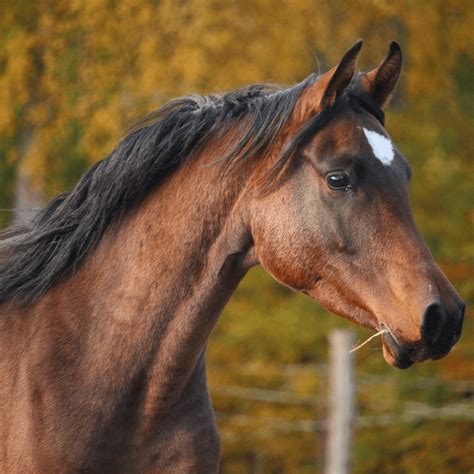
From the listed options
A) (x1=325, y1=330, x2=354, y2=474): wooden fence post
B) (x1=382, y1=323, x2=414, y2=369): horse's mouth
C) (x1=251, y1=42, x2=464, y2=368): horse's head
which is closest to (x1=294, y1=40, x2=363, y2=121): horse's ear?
(x1=251, y1=42, x2=464, y2=368): horse's head

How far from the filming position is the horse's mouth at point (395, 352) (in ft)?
11.3

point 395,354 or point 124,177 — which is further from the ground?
point 124,177

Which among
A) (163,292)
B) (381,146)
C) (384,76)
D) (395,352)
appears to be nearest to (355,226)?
(381,146)

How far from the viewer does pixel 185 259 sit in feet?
12.6

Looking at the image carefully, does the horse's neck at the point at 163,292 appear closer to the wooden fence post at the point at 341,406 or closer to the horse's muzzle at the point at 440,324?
the horse's muzzle at the point at 440,324

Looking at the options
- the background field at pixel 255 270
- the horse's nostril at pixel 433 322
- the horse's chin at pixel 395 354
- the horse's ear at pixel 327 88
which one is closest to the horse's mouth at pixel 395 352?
the horse's chin at pixel 395 354

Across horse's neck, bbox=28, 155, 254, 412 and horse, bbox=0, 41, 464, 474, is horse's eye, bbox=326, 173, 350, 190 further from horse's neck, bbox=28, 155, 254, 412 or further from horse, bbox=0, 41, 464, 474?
horse's neck, bbox=28, 155, 254, 412

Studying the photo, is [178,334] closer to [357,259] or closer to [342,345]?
[357,259]

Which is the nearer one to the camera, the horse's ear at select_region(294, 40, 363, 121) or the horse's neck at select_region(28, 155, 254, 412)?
the horse's ear at select_region(294, 40, 363, 121)

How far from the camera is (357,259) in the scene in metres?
3.56

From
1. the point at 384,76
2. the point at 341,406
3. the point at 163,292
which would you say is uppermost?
the point at 384,76

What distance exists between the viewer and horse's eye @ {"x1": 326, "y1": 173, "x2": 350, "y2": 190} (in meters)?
3.57

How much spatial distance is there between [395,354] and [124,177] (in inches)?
44.5

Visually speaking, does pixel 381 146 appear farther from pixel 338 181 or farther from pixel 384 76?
pixel 384 76
